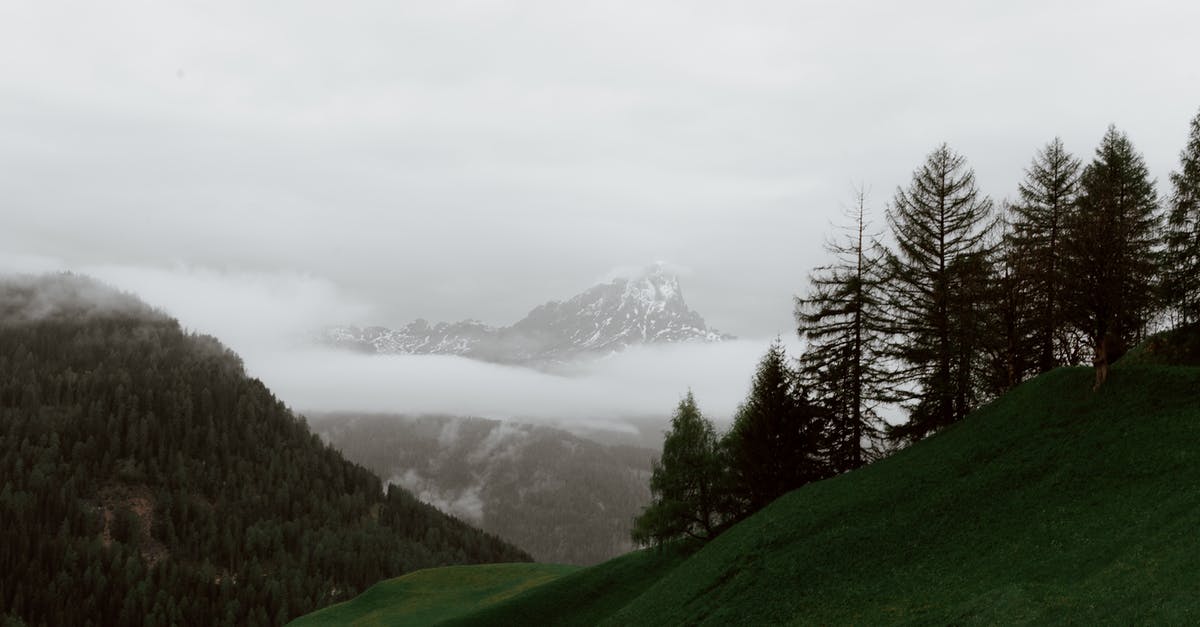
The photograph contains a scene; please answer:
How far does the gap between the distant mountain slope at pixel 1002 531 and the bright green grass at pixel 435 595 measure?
30.3 metres

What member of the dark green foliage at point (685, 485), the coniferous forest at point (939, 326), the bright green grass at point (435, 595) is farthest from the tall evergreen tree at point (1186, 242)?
the bright green grass at point (435, 595)

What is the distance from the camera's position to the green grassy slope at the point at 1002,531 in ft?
68.4

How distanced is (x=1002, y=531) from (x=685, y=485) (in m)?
24.3

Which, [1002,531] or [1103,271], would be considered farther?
[1103,271]

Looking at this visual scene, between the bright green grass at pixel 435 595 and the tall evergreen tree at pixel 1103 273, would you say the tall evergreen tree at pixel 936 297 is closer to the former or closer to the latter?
the tall evergreen tree at pixel 1103 273

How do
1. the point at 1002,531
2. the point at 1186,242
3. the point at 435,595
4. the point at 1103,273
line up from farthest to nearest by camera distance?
the point at 435,595 < the point at 1186,242 < the point at 1103,273 < the point at 1002,531

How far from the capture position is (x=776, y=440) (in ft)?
159

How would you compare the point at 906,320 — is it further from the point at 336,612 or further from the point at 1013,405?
the point at 336,612

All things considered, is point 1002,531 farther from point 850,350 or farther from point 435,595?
point 435,595

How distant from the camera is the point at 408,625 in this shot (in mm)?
60906

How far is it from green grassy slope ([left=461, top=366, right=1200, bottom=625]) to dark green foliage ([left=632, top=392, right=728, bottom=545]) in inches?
267

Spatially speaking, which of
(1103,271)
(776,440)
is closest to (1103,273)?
(1103,271)

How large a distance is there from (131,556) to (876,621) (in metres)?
228

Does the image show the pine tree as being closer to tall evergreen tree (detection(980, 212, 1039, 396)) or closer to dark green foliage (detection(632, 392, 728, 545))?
tall evergreen tree (detection(980, 212, 1039, 396))
